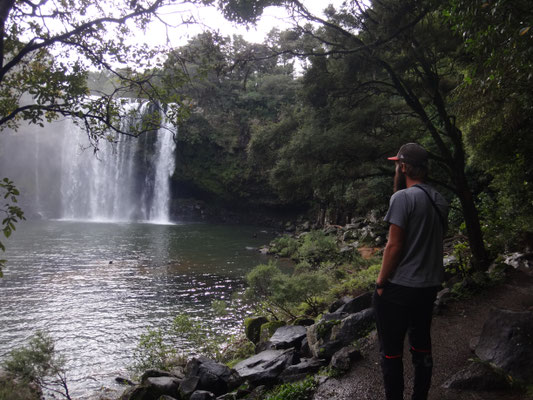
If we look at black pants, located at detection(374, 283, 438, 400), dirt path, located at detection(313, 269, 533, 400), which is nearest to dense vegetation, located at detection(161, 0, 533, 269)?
dirt path, located at detection(313, 269, 533, 400)

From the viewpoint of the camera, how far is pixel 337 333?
5.33 m

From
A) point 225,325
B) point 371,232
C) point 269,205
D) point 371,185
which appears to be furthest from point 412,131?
point 269,205

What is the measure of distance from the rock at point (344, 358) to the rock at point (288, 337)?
60.8 inches

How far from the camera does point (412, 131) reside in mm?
7645

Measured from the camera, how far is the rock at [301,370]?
4785 millimetres

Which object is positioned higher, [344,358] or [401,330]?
[401,330]

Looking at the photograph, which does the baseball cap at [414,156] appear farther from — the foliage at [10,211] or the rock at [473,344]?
the foliage at [10,211]

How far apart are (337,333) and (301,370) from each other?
30.2 inches

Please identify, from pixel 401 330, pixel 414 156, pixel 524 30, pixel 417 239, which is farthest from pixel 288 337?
pixel 524 30

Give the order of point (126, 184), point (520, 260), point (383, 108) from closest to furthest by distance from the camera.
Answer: point (520, 260) < point (383, 108) < point (126, 184)

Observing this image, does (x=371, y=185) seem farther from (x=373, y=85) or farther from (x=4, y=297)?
(x=4, y=297)

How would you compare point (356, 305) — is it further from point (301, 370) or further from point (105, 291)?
point (105, 291)

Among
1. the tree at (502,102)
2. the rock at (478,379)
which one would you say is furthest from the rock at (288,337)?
the tree at (502,102)

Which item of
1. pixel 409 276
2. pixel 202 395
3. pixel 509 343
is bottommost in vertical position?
pixel 202 395
